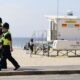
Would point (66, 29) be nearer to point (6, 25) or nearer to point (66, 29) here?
point (66, 29)

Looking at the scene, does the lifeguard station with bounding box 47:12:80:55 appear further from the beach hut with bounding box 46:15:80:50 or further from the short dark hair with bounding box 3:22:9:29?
the short dark hair with bounding box 3:22:9:29

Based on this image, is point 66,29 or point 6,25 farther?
point 66,29

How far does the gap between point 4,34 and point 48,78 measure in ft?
8.83

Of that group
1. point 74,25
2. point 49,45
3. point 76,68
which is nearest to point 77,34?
point 74,25

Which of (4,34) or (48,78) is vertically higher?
(4,34)

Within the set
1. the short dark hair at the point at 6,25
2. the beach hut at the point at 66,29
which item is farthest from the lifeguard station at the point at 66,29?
the short dark hair at the point at 6,25

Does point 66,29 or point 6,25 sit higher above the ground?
point 6,25

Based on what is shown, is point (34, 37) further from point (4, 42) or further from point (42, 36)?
point (4, 42)

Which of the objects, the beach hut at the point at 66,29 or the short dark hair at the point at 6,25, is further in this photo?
the beach hut at the point at 66,29

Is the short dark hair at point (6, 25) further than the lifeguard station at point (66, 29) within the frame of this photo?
No

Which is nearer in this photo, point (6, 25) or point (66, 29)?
point (6, 25)

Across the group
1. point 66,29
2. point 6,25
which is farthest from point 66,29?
point 6,25

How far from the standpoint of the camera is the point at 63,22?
3453 centimetres

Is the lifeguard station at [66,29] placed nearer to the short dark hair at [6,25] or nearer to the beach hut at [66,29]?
the beach hut at [66,29]
